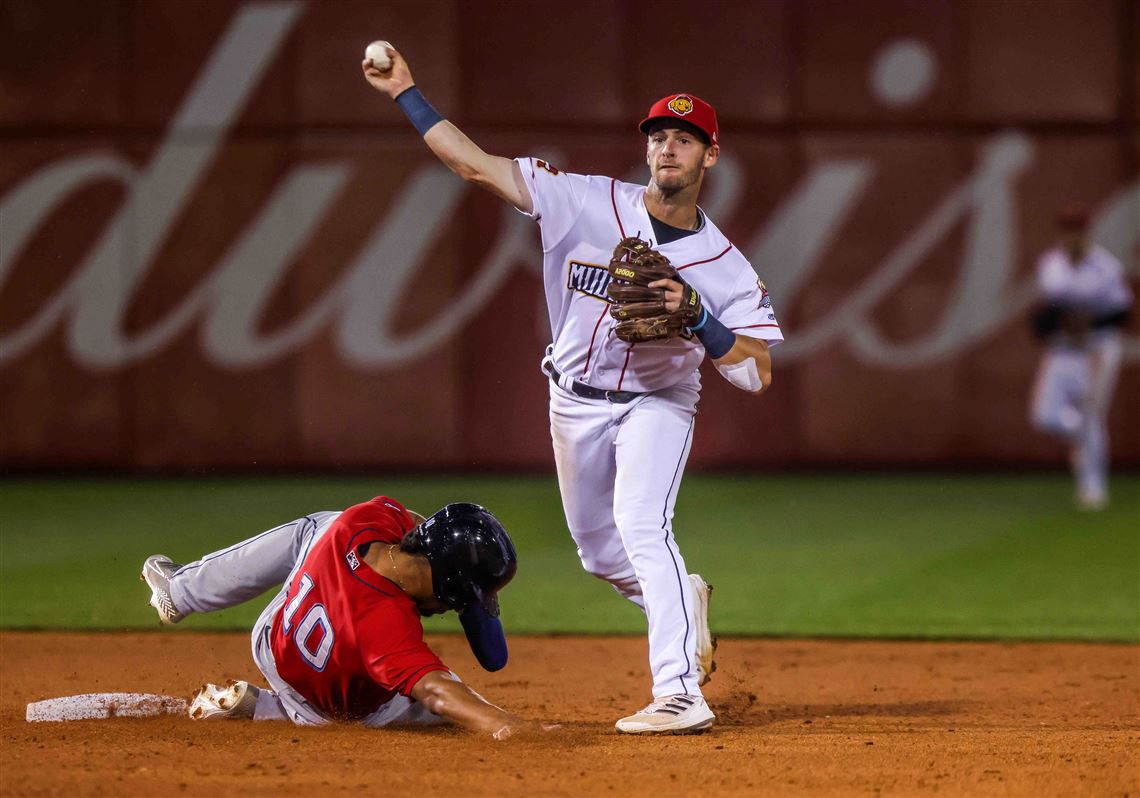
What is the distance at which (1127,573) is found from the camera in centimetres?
902

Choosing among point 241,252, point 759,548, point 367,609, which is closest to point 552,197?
point 367,609

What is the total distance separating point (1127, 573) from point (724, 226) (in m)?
5.78

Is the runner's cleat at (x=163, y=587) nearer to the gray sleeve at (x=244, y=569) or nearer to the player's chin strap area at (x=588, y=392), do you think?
the gray sleeve at (x=244, y=569)

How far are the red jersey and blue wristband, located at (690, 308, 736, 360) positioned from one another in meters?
1.19

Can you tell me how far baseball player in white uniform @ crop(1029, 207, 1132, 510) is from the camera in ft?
39.0

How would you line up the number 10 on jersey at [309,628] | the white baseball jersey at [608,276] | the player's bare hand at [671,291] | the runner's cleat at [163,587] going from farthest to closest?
the runner's cleat at [163,587]
the white baseball jersey at [608,276]
the player's bare hand at [671,291]
the number 10 on jersey at [309,628]

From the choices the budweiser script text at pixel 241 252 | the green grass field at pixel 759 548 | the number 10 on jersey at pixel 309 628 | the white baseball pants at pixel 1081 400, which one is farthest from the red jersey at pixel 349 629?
the budweiser script text at pixel 241 252

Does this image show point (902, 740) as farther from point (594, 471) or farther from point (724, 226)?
point (724, 226)

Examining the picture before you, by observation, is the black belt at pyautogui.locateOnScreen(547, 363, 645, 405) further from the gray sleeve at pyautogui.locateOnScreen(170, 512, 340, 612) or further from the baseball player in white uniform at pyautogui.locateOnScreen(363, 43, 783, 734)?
the gray sleeve at pyautogui.locateOnScreen(170, 512, 340, 612)

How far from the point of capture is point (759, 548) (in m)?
9.87

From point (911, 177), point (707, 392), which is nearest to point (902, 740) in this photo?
point (707, 392)

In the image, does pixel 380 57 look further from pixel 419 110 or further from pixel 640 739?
pixel 640 739

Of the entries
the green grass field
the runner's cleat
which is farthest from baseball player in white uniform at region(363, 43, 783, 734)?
the green grass field

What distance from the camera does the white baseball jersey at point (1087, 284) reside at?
11852mm
